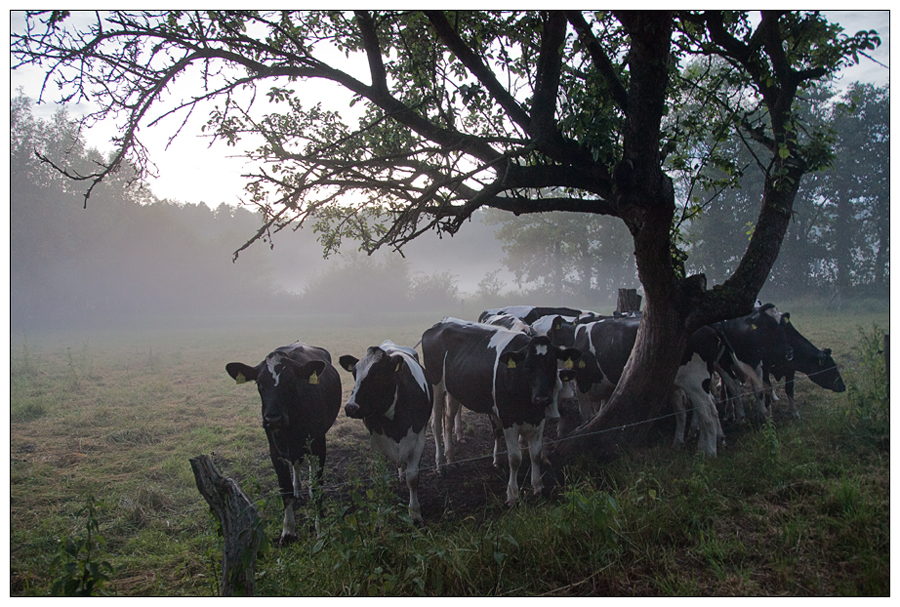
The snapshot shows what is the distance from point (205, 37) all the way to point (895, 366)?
7.20 meters

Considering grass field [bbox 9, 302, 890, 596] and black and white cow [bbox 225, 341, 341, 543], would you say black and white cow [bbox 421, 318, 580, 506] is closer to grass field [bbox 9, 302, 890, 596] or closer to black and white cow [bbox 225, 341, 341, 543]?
grass field [bbox 9, 302, 890, 596]

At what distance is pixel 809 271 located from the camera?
17.9 meters

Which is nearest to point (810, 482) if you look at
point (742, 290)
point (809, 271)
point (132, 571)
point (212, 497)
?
point (742, 290)

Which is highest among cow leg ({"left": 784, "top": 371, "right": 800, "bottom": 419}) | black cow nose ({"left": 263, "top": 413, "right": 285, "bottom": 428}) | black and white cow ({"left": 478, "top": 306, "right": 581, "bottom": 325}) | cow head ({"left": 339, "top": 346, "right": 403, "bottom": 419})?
black and white cow ({"left": 478, "top": 306, "right": 581, "bottom": 325})

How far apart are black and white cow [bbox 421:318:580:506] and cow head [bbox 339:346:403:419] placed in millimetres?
1254

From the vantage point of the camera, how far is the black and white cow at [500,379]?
556 centimetres

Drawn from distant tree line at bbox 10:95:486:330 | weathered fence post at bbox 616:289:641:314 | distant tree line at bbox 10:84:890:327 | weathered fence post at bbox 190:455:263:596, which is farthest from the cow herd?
distant tree line at bbox 10:95:486:330

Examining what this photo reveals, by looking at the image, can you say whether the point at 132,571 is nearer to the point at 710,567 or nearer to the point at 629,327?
the point at 710,567

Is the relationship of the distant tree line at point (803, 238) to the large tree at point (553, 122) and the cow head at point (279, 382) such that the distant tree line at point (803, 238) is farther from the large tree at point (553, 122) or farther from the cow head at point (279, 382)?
the cow head at point (279, 382)

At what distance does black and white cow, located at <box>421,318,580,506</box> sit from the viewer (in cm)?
556

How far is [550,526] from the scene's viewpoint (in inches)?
143

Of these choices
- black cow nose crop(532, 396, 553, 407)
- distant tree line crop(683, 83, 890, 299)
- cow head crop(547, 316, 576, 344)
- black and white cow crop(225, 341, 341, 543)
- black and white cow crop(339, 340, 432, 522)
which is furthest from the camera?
distant tree line crop(683, 83, 890, 299)

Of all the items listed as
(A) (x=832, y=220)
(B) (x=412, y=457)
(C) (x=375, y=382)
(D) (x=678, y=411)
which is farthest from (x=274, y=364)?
(A) (x=832, y=220)

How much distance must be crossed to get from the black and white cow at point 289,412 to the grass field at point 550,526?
0.32 m
